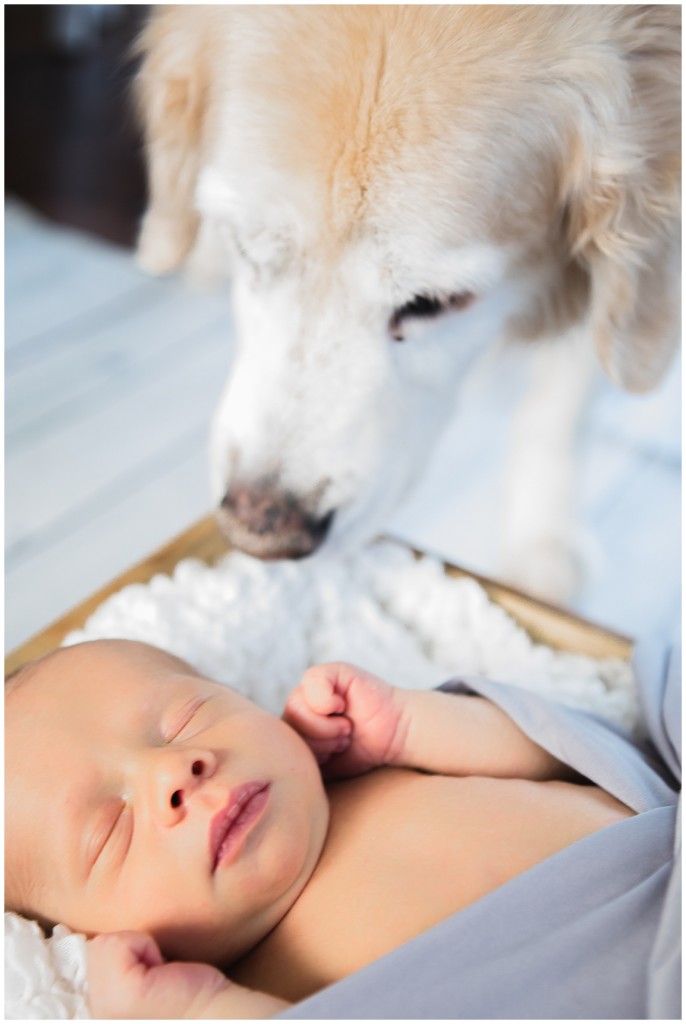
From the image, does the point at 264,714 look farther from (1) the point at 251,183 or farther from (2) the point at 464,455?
(2) the point at 464,455

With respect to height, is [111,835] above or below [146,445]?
above

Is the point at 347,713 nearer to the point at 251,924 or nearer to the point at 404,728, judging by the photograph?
the point at 404,728

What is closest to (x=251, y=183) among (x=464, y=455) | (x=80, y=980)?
(x=80, y=980)

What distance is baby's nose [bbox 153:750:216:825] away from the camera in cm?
70

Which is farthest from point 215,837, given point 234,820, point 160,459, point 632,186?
point 160,459

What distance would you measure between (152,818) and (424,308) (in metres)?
0.57

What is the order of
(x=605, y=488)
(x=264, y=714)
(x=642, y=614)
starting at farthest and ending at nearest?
(x=605, y=488), (x=642, y=614), (x=264, y=714)

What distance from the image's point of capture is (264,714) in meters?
0.83

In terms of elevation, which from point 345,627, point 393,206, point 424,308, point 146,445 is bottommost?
point 146,445

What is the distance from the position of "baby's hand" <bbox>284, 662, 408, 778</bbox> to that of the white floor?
0.59m

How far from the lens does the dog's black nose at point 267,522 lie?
3.20ft

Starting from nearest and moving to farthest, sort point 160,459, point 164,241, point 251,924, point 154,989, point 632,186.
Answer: point 154,989, point 251,924, point 632,186, point 164,241, point 160,459

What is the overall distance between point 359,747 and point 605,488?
0.88 meters

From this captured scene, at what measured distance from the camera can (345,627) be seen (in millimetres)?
1090
